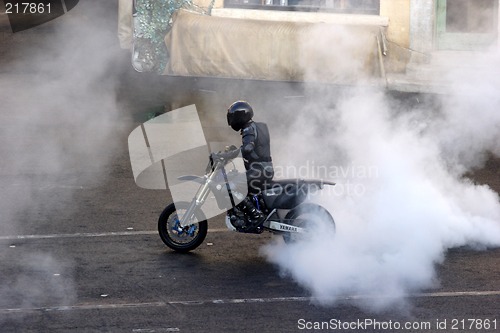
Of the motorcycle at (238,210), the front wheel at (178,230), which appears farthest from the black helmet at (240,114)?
the front wheel at (178,230)

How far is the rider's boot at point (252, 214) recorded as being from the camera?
9695 mm

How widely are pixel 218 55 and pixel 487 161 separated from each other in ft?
21.7

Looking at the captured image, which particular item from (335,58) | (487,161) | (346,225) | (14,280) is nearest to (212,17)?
(335,58)

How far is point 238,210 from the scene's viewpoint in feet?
32.0

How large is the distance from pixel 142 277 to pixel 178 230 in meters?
0.85

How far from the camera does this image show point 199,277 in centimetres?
920

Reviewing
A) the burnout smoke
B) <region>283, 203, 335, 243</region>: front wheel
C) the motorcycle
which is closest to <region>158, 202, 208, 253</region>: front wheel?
the motorcycle

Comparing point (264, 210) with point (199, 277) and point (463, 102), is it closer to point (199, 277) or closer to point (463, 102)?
point (199, 277)

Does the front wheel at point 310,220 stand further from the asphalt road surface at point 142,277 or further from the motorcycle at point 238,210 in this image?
the asphalt road surface at point 142,277

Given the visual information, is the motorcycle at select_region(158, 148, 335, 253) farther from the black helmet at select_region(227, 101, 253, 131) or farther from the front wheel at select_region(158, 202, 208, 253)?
the black helmet at select_region(227, 101, 253, 131)

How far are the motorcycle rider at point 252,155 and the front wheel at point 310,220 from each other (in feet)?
1.18

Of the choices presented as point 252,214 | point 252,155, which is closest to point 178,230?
point 252,214

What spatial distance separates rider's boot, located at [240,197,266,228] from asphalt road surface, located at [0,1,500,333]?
387mm

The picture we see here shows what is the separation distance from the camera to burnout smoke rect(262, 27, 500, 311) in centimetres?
923
